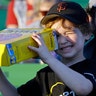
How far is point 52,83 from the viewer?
220cm

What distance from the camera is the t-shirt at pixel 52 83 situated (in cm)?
208

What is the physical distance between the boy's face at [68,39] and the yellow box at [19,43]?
0.05 meters

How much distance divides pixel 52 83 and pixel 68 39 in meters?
0.24

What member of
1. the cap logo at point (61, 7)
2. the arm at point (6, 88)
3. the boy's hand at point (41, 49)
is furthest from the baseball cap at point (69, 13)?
the arm at point (6, 88)

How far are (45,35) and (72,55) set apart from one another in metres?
0.22

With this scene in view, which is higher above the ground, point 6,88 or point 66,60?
point 66,60

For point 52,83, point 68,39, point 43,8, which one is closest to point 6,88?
point 52,83

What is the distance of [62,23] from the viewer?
2.15m

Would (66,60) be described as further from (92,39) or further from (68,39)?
(92,39)

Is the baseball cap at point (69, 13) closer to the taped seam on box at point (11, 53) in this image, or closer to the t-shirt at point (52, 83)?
the t-shirt at point (52, 83)

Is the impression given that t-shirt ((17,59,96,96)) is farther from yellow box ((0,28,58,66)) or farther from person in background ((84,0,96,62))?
person in background ((84,0,96,62))

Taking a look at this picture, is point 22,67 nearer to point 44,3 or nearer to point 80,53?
point 44,3

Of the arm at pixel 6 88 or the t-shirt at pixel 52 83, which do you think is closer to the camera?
the t-shirt at pixel 52 83

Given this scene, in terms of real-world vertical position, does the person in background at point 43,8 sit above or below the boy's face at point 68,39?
below
